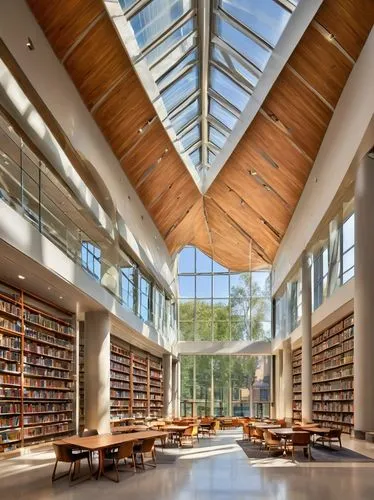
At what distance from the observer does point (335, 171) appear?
13.2 m

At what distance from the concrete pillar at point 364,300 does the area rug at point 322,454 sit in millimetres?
617

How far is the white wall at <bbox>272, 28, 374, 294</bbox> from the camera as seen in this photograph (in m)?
10.5

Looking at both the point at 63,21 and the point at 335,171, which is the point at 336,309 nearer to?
the point at 335,171

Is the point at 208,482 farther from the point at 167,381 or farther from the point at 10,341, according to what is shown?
the point at 167,381

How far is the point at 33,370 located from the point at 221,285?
19223 mm

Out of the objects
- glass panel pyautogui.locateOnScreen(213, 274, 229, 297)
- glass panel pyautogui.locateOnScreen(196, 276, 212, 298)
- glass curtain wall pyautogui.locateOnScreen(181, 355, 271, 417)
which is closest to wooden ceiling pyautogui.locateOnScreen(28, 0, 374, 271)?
glass panel pyautogui.locateOnScreen(213, 274, 229, 297)

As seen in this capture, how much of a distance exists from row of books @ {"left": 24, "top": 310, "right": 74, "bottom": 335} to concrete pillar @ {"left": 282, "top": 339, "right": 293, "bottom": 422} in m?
11.1

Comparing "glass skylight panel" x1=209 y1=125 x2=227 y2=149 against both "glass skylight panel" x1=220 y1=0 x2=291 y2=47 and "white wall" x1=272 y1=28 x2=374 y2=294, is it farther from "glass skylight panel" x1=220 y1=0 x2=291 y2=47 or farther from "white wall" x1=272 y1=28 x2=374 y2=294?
"glass skylight panel" x1=220 y1=0 x2=291 y2=47

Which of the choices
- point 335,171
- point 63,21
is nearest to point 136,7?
point 63,21

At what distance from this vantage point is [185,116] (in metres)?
18.3

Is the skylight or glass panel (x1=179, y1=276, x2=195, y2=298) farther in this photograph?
glass panel (x1=179, y1=276, x2=195, y2=298)

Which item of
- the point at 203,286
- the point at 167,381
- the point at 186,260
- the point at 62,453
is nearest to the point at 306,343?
the point at 167,381

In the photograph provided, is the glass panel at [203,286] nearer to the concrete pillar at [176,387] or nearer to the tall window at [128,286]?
the concrete pillar at [176,387]

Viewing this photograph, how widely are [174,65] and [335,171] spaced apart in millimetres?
4789
